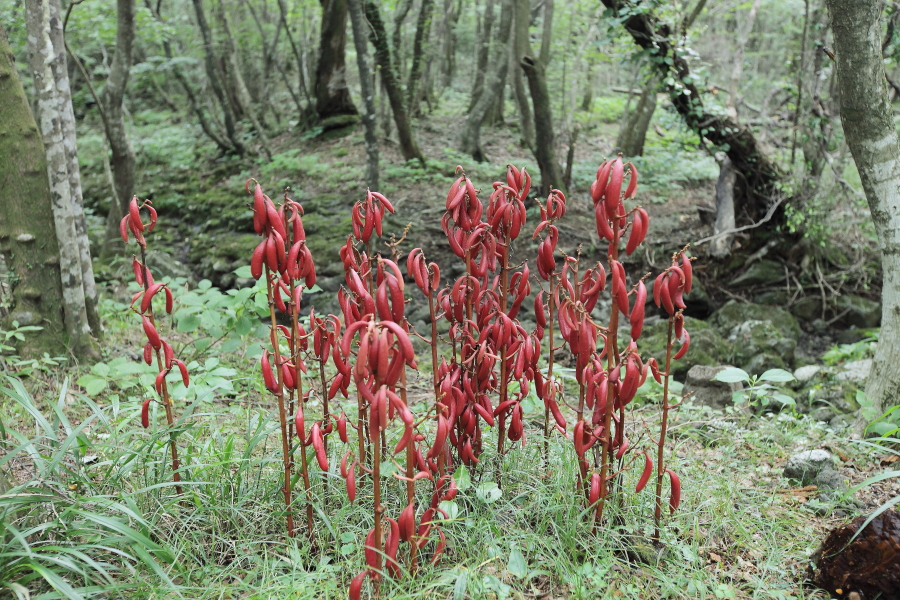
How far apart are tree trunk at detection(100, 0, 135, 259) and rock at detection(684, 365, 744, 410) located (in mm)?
6041

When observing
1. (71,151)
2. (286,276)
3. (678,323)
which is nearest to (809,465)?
(678,323)

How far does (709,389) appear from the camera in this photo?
13.8 ft

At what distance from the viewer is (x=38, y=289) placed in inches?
155

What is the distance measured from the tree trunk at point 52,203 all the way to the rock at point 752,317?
5758 millimetres

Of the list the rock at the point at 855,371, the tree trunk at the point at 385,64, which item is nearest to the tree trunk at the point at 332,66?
the tree trunk at the point at 385,64

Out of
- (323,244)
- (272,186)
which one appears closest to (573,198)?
(323,244)

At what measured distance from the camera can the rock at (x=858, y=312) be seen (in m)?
6.23

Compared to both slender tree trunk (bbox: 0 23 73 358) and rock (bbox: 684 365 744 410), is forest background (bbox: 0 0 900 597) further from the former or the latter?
rock (bbox: 684 365 744 410)

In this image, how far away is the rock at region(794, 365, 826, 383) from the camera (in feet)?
15.9

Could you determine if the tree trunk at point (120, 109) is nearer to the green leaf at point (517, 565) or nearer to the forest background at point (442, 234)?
the forest background at point (442, 234)

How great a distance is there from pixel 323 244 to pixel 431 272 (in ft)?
18.7

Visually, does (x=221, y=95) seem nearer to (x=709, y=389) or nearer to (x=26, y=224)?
(x=26, y=224)

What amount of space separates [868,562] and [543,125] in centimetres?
661

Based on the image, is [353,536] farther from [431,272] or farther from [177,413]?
[177,413]
